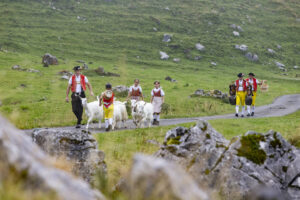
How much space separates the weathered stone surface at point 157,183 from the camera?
12.5 feet

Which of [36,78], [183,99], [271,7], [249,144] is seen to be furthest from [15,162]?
[271,7]

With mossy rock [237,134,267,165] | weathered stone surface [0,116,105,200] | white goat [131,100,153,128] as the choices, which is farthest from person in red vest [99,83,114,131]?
weathered stone surface [0,116,105,200]

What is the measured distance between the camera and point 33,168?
3758 mm

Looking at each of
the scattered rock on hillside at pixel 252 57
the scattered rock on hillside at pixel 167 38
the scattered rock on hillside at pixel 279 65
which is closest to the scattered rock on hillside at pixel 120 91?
the scattered rock on hillside at pixel 167 38

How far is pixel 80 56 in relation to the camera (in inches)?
3268

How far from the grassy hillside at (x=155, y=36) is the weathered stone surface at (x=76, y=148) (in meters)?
40.7

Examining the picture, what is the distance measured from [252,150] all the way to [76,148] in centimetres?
492

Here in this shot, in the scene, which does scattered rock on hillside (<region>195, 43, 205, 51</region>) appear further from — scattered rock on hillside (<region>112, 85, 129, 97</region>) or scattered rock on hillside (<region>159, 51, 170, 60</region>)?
scattered rock on hillside (<region>112, 85, 129, 97</region>)

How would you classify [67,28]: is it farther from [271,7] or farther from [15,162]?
[15,162]

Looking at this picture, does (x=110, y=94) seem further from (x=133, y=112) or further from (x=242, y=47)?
(x=242, y=47)

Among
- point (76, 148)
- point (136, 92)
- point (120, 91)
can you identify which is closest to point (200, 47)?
point (120, 91)

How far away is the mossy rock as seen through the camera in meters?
9.10

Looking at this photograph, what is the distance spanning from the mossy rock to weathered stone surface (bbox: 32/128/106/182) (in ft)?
12.6

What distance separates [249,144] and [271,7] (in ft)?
476
